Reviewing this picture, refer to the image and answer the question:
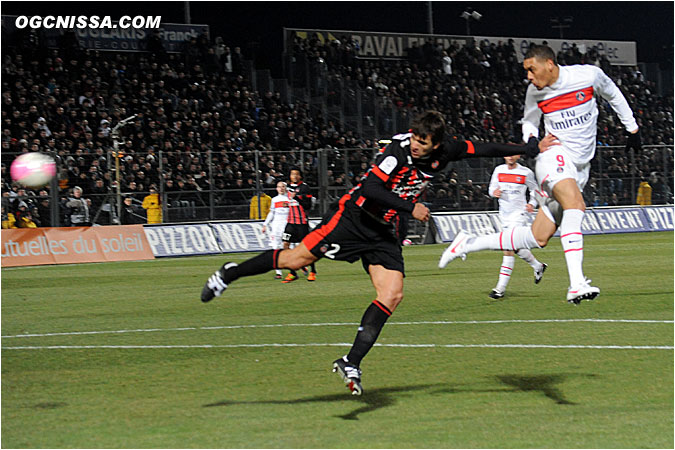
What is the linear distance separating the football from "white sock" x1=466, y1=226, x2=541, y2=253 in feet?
58.6

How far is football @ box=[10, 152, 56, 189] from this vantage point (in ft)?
83.3

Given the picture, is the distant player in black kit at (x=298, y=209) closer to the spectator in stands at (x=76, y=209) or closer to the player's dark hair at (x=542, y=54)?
the spectator in stands at (x=76, y=209)

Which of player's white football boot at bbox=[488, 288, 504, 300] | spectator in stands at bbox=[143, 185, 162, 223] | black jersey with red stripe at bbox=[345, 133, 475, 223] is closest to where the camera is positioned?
black jersey with red stripe at bbox=[345, 133, 475, 223]

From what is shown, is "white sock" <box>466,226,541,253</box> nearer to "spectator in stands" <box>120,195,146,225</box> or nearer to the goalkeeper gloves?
the goalkeeper gloves

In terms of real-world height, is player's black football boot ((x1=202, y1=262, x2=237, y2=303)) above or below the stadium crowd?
below

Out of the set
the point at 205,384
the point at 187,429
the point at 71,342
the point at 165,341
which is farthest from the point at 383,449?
the point at 71,342

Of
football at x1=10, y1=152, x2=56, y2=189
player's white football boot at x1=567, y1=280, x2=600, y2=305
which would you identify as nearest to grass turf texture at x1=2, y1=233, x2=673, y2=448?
player's white football boot at x1=567, y1=280, x2=600, y2=305

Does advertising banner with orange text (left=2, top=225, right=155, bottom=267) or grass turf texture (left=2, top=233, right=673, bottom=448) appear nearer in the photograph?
grass turf texture (left=2, top=233, right=673, bottom=448)

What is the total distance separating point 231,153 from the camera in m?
29.3

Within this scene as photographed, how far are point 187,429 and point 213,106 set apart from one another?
29.3m

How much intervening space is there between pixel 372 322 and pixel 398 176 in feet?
3.53

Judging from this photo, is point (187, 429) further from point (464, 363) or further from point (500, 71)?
point (500, 71)

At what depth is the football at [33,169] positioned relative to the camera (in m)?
25.4

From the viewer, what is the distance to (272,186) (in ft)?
97.3
